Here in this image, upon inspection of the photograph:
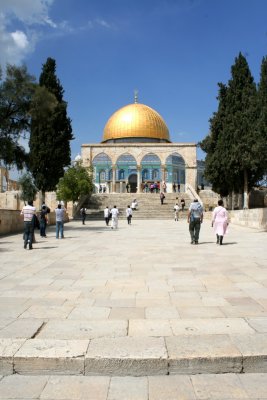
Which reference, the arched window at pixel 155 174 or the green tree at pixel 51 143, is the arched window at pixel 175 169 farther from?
the green tree at pixel 51 143

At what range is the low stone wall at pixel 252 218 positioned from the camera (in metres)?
18.7

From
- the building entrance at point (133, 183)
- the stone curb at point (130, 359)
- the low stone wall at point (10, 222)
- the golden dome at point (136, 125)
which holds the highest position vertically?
the golden dome at point (136, 125)

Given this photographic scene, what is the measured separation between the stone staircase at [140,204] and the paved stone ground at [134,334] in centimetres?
2461

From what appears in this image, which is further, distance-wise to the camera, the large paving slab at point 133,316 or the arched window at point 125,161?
the arched window at point 125,161

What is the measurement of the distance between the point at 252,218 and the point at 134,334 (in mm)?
17844

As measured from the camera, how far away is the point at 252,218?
67.2 feet

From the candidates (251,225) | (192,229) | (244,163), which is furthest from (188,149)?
(192,229)

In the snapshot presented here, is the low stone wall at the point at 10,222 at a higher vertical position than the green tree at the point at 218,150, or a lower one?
lower

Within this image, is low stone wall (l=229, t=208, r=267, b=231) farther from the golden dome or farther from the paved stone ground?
the golden dome

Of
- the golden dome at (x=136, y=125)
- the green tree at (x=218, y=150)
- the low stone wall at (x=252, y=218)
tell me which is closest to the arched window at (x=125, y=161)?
the golden dome at (x=136, y=125)

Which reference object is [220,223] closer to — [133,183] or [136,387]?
[136,387]

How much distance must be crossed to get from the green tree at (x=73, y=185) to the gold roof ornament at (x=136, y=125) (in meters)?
23.2

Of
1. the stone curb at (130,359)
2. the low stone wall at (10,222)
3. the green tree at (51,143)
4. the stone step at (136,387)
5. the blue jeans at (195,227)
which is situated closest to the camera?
the stone step at (136,387)

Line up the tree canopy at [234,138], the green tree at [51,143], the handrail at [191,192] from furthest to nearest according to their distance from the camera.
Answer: the handrail at [191,192]
the tree canopy at [234,138]
the green tree at [51,143]
